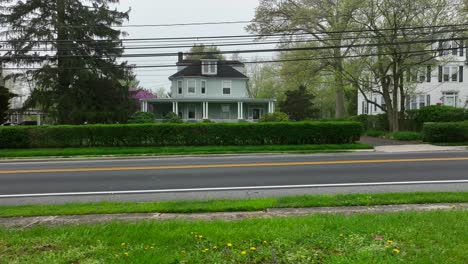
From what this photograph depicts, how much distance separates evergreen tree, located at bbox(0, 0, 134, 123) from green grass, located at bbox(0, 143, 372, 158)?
42.3 feet

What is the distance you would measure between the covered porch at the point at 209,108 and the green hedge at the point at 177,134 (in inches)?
768

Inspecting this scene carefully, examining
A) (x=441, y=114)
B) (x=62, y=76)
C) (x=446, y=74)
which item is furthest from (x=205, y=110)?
(x=446, y=74)

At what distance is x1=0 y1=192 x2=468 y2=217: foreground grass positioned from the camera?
700 centimetres

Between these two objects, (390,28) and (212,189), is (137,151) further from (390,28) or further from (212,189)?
(390,28)

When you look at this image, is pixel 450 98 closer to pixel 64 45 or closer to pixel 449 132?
pixel 449 132

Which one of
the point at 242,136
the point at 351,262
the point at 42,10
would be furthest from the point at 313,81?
the point at 351,262

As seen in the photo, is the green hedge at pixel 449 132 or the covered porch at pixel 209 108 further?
the covered porch at pixel 209 108

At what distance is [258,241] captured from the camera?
4859 mm

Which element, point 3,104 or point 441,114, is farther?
point 3,104

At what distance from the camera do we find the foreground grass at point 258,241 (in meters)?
4.33

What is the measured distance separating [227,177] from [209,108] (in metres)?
32.8

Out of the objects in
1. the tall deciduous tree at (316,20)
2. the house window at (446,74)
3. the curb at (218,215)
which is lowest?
the curb at (218,215)

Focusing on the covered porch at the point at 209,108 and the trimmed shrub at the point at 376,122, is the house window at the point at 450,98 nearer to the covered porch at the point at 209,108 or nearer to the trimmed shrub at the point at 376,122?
the trimmed shrub at the point at 376,122

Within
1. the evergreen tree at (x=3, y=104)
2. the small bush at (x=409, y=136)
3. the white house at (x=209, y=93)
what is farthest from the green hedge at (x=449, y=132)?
the evergreen tree at (x=3, y=104)
